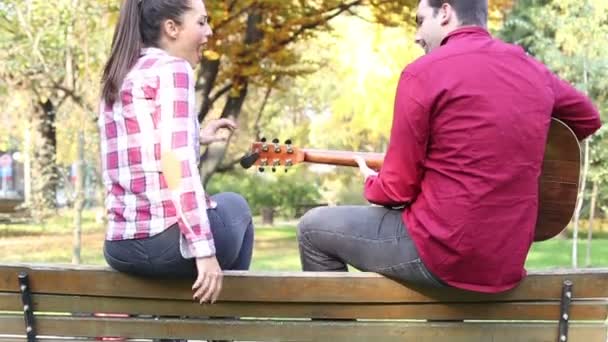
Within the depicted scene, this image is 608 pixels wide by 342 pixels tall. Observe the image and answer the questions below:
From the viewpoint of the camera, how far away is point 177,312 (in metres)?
2.37

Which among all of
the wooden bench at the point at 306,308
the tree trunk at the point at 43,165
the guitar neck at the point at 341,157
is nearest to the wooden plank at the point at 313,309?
the wooden bench at the point at 306,308

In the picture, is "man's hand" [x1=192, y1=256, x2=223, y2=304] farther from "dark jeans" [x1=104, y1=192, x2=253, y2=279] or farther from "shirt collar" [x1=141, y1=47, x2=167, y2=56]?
"shirt collar" [x1=141, y1=47, x2=167, y2=56]

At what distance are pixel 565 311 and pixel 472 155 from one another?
Answer: 59cm

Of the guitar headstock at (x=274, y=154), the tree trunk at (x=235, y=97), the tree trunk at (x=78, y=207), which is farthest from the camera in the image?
the tree trunk at (x=78, y=207)

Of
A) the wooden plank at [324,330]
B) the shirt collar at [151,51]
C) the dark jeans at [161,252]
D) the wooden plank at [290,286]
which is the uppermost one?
the shirt collar at [151,51]

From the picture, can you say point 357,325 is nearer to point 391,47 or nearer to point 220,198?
point 220,198

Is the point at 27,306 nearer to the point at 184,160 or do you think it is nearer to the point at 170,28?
the point at 184,160

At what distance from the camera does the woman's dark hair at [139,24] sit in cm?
246

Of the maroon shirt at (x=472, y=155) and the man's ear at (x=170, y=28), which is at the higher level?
the man's ear at (x=170, y=28)

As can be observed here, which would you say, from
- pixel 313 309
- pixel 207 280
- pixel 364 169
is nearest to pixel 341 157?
pixel 364 169

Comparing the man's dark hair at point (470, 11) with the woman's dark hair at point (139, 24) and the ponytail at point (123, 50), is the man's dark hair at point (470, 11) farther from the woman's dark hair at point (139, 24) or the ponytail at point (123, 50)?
the ponytail at point (123, 50)

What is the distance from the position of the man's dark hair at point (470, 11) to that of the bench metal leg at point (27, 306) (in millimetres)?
1682

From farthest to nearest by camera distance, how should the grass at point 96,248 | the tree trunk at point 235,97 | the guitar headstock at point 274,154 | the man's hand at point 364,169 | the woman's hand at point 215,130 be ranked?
1. the grass at point 96,248
2. the tree trunk at point 235,97
3. the guitar headstock at point 274,154
4. the woman's hand at point 215,130
5. the man's hand at point 364,169

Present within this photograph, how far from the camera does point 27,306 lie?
7.80ft
